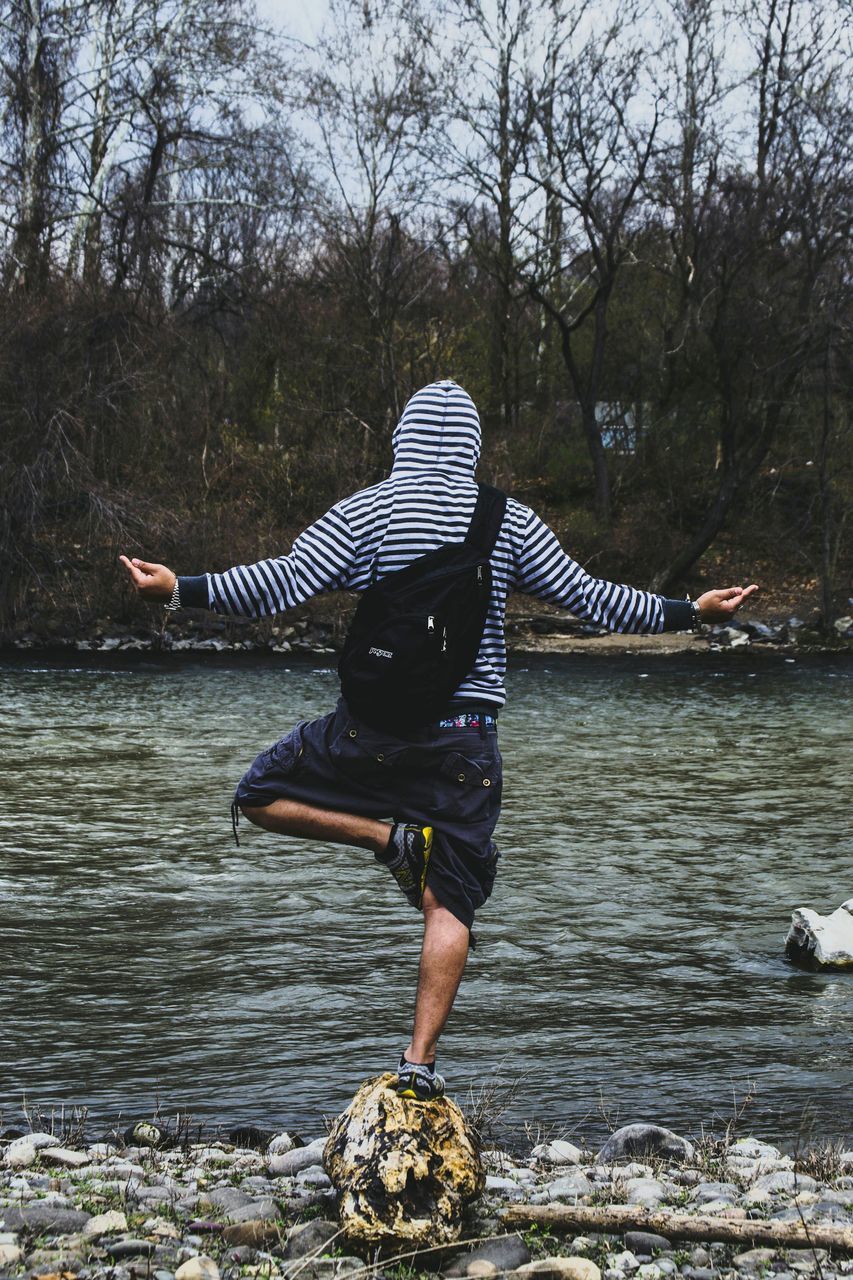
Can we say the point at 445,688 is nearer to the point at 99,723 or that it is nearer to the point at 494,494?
the point at 494,494

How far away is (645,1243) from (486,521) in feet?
6.40

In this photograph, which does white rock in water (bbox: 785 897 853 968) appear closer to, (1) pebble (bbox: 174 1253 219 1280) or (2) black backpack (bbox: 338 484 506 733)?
(2) black backpack (bbox: 338 484 506 733)

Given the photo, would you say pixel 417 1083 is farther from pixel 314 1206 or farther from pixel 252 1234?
pixel 252 1234

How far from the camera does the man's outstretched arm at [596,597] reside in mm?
4457

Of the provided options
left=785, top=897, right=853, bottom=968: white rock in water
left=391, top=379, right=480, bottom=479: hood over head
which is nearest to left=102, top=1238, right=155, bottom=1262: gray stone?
left=391, top=379, right=480, bottom=479: hood over head

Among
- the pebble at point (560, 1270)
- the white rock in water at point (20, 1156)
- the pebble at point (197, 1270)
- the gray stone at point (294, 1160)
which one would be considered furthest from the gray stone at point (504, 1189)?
the white rock in water at point (20, 1156)

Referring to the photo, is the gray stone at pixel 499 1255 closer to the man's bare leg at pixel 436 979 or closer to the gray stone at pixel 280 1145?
the man's bare leg at pixel 436 979

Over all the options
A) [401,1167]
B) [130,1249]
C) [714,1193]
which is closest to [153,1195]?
[130,1249]

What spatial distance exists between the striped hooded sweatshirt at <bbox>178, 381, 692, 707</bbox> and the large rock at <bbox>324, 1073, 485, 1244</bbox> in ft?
3.74

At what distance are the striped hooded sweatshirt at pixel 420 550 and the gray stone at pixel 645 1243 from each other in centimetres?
147

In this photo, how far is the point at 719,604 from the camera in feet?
15.6

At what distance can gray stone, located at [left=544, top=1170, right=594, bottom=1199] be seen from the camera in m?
4.09

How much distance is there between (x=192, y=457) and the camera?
30.9 metres

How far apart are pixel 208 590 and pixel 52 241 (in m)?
27.0
